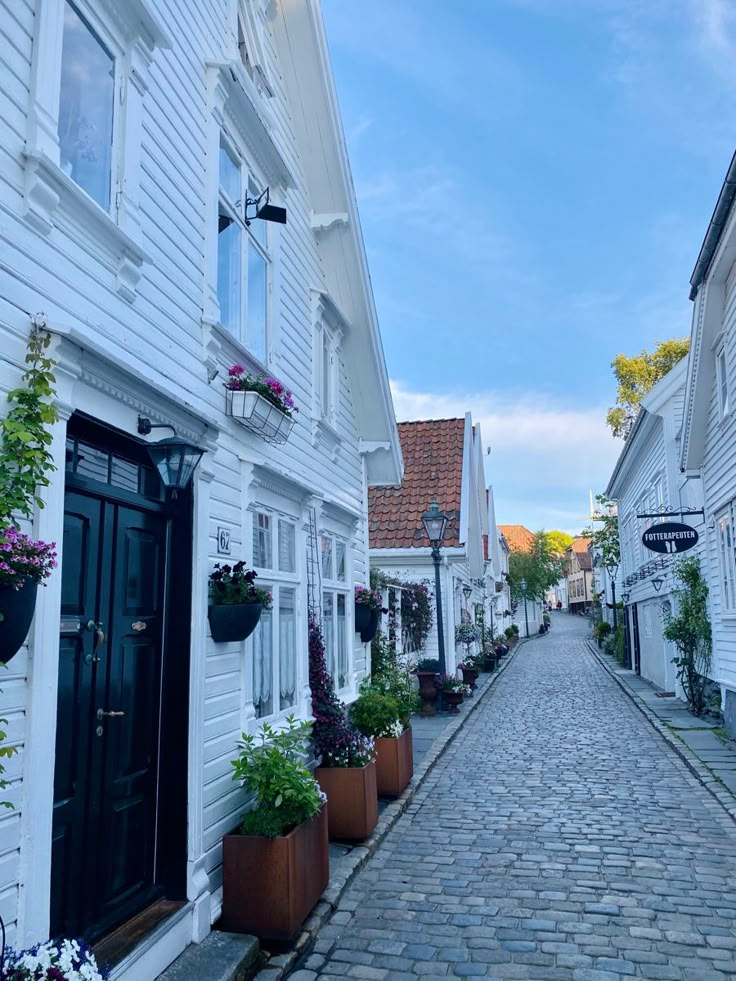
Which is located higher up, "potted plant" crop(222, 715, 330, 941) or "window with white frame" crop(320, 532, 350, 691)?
"window with white frame" crop(320, 532, 350, 691)

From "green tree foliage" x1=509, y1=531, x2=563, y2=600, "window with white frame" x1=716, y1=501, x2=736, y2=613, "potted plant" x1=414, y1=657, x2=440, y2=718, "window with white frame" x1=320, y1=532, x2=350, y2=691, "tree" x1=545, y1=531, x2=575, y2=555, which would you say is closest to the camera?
"window with white frame" x1=320, y1=532, x2=350, y2=691

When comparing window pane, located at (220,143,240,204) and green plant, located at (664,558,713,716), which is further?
green plant, located at (664,558,713,716)

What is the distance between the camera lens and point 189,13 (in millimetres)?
5500

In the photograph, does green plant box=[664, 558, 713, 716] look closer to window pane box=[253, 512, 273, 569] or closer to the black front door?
window pane box=[253, 512, 273, 569]

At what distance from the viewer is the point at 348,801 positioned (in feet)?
22.2

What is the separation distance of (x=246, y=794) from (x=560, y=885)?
8.22 feet

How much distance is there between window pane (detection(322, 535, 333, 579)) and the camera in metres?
8.34

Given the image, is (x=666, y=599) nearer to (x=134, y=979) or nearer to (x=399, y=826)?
(x=399, y=826)

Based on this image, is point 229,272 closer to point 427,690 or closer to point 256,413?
point 256,413

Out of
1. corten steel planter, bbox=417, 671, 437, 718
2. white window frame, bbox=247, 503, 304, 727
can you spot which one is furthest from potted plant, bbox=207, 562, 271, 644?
corten steel planter, bbox=417, 671, 437, 718

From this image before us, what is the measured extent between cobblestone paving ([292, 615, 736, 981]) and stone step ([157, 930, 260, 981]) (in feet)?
1.08

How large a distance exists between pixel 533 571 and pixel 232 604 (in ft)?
164

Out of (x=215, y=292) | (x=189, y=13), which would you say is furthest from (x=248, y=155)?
→ (x=215, y=292)

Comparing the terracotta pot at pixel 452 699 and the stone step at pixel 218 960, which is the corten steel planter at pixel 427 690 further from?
the stone step at pixel 218 960
